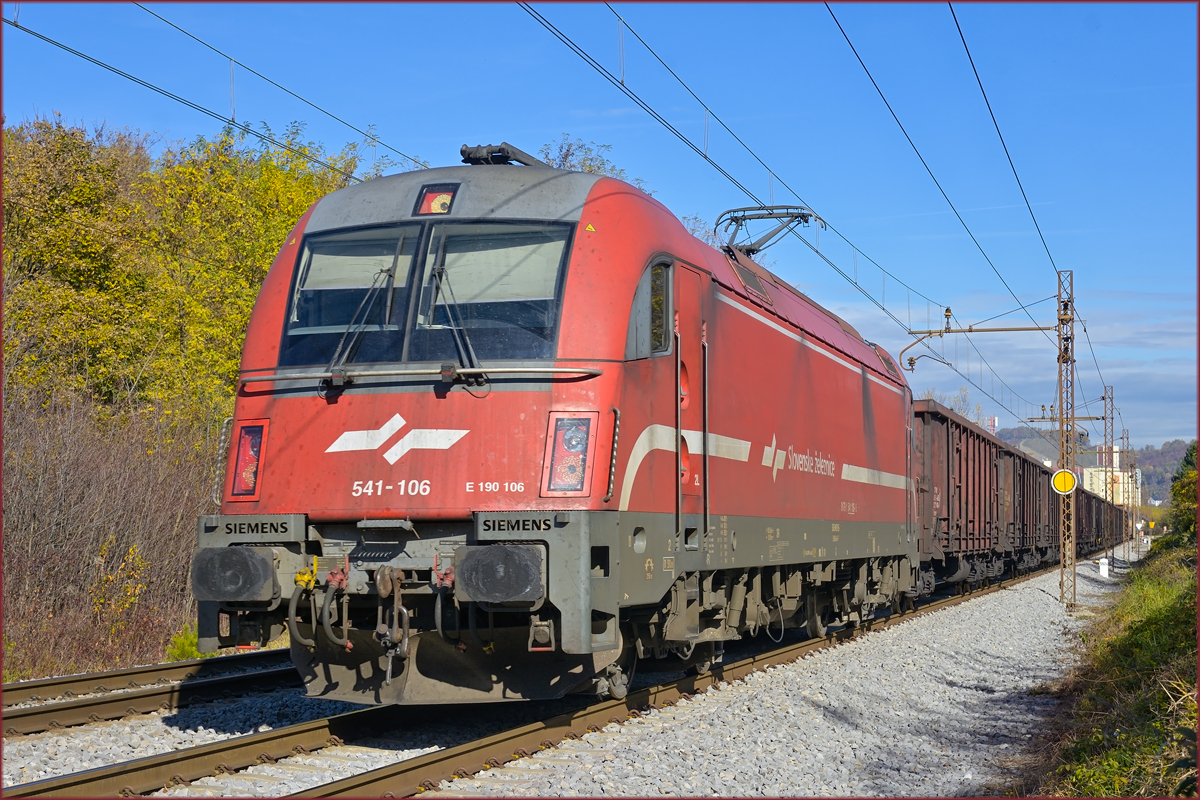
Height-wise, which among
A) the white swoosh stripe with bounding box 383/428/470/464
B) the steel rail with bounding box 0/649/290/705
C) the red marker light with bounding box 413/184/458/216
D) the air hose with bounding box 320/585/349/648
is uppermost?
the red marker light with bounding box 413/184/458/216

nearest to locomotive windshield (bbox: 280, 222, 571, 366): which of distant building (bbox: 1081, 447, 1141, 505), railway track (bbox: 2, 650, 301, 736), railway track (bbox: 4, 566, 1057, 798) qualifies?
railway track (bbox: 4, 566, 1057, 798)

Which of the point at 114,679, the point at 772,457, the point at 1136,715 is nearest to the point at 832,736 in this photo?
the point at 1136,715

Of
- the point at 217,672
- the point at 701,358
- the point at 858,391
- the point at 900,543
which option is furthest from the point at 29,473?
the point at 900,543

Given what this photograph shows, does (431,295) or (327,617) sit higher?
(431,295)

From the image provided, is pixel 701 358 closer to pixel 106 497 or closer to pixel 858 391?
pixel 858 391

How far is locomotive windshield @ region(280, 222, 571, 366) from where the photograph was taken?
7414 millimetres

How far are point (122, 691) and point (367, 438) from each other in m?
4.14

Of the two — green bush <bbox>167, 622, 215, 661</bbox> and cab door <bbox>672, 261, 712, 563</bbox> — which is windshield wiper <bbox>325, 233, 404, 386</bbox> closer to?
cab door <bbox>672, 261, 712, 563</bbox>

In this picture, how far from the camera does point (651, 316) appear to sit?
8094 mm

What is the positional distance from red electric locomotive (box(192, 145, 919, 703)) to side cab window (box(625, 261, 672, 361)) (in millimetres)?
22

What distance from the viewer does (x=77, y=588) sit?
12.9 meters

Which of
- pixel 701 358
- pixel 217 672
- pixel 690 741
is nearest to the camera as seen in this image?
pixel 690 741

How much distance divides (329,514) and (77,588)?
7269 millimetres

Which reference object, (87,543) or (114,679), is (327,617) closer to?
(114,679)
